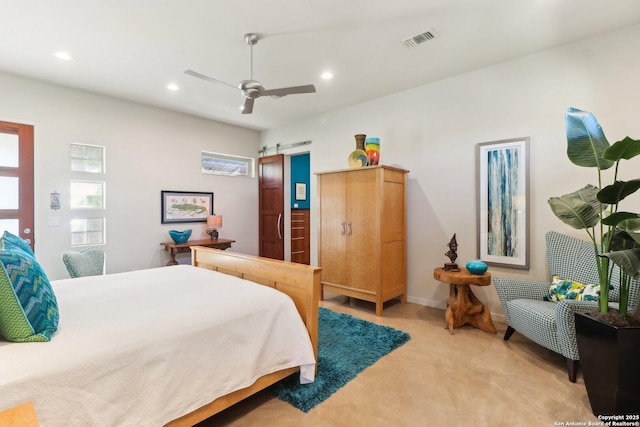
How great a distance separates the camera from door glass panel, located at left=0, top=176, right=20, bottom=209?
3.51 m

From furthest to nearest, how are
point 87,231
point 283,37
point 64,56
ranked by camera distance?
1. point 87,231
2. point 64,56
3. point 283,37

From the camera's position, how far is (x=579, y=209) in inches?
78.4

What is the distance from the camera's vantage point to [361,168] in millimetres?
3674

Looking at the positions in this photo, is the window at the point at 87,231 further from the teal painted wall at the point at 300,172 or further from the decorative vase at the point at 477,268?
the decorative vase at the point at 477,268

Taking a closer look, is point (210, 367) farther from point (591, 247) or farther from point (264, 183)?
point (264, 183)

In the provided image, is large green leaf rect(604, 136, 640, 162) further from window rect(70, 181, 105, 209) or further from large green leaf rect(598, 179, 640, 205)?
window rect(70, 181, 105, 209)

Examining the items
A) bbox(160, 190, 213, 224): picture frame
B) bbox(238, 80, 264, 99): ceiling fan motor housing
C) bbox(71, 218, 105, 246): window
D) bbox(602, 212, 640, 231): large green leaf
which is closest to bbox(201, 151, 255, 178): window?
bbox(160, 190, 213, 224): picture frame

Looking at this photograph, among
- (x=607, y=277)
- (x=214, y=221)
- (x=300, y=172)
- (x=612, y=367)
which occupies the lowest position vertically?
(x=612, y=367)

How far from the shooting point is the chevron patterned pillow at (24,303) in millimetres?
1303

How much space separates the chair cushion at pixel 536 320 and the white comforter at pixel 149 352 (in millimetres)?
1767

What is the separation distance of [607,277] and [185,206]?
5.05 meters

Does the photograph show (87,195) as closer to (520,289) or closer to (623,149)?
(520,289)

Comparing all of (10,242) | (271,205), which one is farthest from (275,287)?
(271,205)

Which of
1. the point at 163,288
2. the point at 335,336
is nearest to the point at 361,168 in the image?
the point at 335,336
